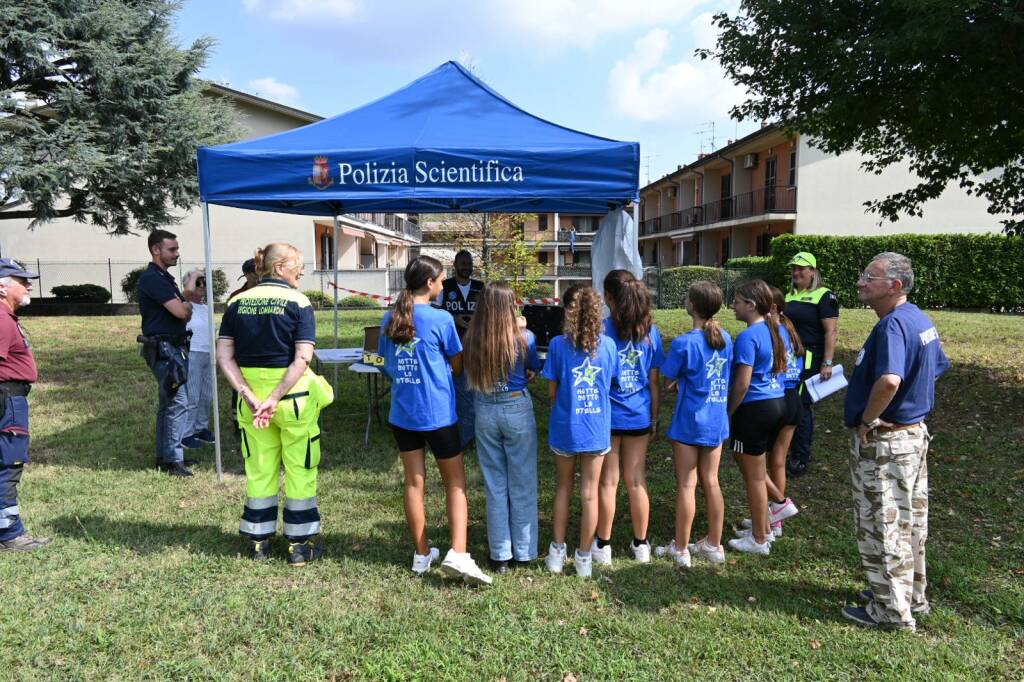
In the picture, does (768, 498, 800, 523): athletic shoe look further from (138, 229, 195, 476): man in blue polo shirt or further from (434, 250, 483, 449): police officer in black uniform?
(138, 229, 195, 476): man in blue polo shirt

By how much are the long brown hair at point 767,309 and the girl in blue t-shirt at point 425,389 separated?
66.9 inches

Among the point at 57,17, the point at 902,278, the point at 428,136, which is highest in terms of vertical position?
the point at 57,17

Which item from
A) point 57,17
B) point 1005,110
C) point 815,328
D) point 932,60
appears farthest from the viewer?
point 57,17

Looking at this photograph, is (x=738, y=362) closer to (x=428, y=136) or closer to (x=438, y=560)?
(x=438, y=560)

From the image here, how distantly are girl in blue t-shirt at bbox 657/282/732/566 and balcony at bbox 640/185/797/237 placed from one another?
25691mm

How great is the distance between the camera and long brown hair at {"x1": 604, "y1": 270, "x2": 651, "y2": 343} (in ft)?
12.1

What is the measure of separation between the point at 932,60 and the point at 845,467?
4.12 m

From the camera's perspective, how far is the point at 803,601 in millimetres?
3559

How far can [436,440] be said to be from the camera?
3650 mm

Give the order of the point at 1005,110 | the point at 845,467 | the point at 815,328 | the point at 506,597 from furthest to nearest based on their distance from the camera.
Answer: the point at 1005,110 < the point at 845,467 < the point at 815,328 < the point at 506,597

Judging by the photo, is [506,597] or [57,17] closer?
[506,597]

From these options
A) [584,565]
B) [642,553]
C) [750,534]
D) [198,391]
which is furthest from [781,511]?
[198,391]

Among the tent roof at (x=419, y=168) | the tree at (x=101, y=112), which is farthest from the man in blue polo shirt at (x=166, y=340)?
the tree at (x=101, y=112)

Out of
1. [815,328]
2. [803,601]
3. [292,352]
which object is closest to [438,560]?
[292,352]
